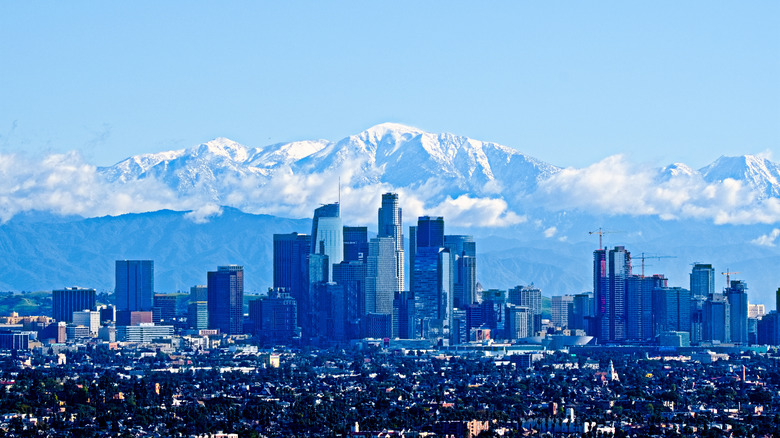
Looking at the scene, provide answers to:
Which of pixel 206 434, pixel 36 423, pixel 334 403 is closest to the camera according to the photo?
pixel 206 434

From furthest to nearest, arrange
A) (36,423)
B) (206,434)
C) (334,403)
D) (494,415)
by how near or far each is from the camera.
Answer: (334,403), (494,415), (36,423), (206,434)

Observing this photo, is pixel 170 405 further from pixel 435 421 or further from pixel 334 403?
pixel 435 421

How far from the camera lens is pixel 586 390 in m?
196

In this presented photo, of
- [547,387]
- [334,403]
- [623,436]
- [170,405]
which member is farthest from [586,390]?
[623,436]

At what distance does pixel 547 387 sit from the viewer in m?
196

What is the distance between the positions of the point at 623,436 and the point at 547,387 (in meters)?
59.5

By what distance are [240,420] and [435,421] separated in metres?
14.9

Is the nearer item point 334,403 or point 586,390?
point 334,403

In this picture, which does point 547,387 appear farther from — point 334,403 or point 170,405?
point 170,405

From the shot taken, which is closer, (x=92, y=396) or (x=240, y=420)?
(x=240, y=420)

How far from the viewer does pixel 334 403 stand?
168750 millimetres

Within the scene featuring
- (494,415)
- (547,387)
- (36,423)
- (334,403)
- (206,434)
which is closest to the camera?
(206,434)

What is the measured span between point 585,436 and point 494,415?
18325 millimetres

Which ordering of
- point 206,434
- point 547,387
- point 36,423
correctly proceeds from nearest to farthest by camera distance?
point 206,434 → point 36,423 → point 547,387
